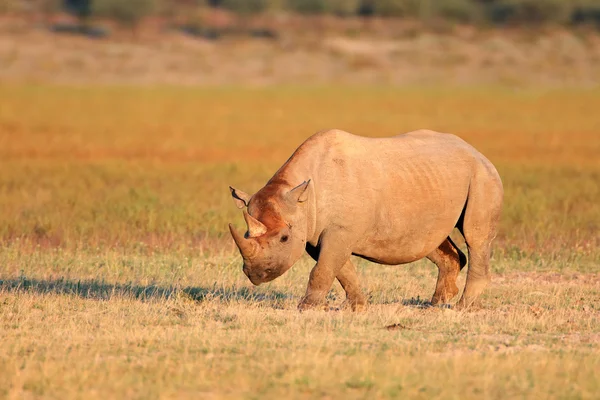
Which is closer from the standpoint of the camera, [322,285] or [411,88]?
[322,285]

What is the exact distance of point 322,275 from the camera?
34.2ft

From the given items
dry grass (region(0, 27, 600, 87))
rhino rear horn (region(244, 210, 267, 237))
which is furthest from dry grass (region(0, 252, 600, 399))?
dry grass (region(0, 27, 600, 87))

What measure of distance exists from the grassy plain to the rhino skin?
0.45m

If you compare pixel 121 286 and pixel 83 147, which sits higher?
pixel 121 286

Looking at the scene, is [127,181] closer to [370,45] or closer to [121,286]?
[121,286]

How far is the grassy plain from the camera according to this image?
783 centimetres

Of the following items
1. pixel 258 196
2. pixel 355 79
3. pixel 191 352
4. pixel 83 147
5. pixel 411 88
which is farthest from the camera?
pixel 355 79

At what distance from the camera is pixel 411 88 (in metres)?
66.1

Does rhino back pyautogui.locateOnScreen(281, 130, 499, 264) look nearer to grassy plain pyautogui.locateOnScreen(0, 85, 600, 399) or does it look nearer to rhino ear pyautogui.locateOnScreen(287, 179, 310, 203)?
rhino ear pyautogui.locateOnScreen(287, 179, 310, 203)

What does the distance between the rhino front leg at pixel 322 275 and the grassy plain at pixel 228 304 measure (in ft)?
0.95

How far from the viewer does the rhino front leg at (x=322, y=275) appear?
10.4 meters

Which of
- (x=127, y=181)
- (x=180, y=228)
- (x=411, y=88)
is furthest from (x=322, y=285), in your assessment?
(x=411, y=88)

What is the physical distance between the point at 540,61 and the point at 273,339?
65.7 metres

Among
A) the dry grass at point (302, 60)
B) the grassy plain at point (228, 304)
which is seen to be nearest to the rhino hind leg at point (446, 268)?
the grassy plain at point (228, 304)
